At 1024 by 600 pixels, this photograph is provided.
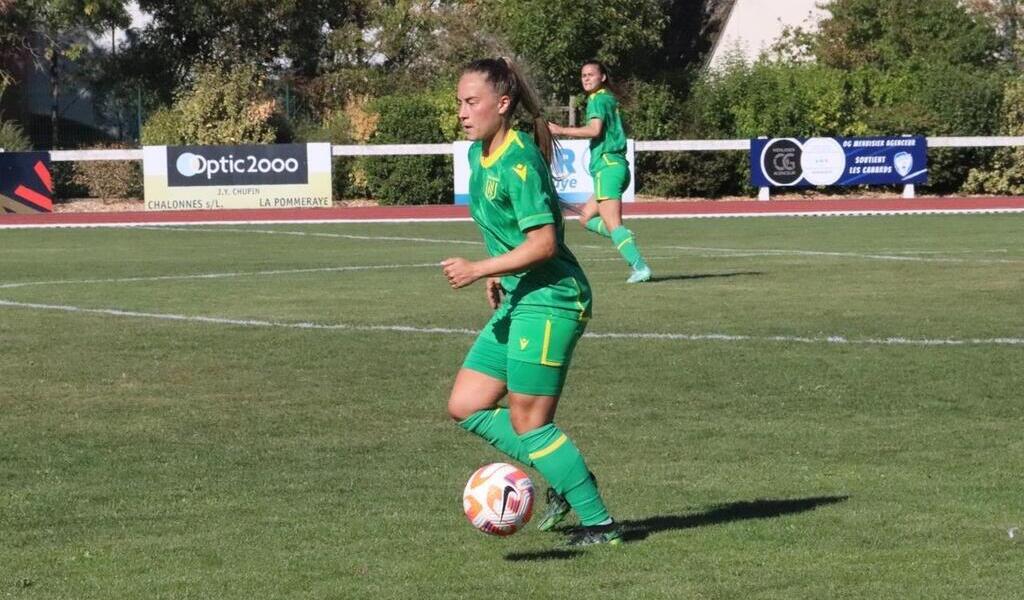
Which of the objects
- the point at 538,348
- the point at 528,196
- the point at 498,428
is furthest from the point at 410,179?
the point at 528,196

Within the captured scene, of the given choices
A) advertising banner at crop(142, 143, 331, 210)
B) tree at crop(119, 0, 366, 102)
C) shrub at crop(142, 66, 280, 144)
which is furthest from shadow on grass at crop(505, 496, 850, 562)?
tree at crop(119, 0, 366, 102)

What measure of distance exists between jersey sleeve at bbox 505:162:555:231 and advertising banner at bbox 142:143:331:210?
94.7ft

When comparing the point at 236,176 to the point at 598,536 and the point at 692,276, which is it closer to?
the point at 692,276

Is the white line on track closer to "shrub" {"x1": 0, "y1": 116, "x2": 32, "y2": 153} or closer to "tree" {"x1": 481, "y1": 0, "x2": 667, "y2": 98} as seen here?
"shrub" {"x1": 0, "y1": 116, "x2": 32, "y2": 153}

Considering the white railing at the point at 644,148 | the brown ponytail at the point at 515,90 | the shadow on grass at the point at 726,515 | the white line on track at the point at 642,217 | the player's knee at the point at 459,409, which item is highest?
the brown ponytail at the point at 515,90

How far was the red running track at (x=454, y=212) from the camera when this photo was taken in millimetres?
31562

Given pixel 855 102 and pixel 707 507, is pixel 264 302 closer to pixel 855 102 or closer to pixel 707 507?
pixel 707 507

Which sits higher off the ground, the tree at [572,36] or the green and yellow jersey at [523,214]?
the tree at [572,36]

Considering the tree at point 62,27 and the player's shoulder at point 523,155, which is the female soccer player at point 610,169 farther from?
the tree at point 62,27

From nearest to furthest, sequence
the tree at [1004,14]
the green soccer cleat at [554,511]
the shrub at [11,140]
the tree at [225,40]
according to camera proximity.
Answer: the green soccer cleat at [554,511] → the shrub at [11,140] → the tree at [225,40] → the tree at [1004,14]

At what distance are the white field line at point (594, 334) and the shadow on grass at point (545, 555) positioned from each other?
6039mm

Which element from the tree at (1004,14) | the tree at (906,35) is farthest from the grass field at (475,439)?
the tree at (1004,14)

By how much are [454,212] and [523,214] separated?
90.3 ft

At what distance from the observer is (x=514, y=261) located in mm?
5828
